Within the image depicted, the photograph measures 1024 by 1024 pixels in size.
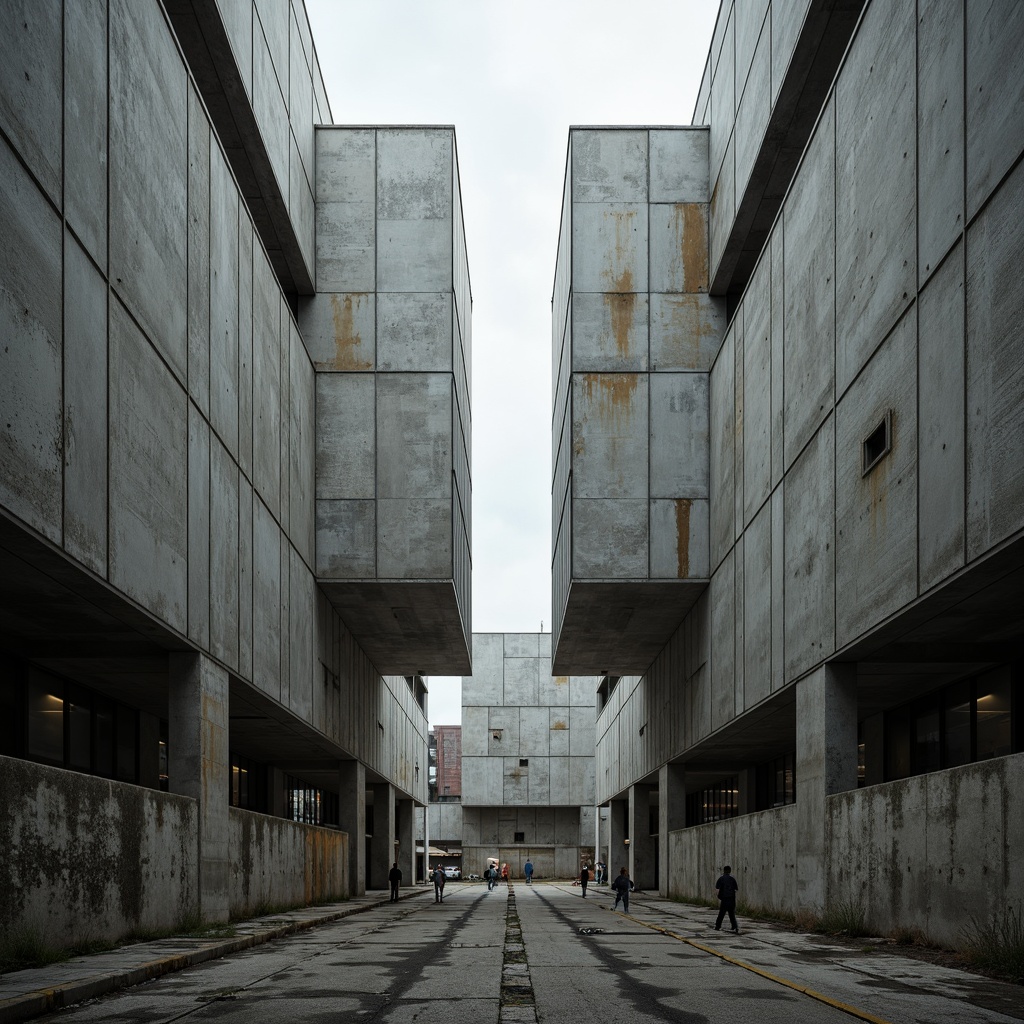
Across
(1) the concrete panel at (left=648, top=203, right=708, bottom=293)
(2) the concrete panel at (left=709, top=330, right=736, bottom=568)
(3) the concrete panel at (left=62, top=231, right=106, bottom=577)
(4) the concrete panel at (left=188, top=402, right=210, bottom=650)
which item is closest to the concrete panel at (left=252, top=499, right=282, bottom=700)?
(4) the concrete panel at (left=188, top=402, right=210, bottom=650)

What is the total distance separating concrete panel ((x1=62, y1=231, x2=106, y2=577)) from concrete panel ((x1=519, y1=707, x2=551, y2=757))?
73785 mm

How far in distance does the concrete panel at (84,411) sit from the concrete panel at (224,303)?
601 centimetres

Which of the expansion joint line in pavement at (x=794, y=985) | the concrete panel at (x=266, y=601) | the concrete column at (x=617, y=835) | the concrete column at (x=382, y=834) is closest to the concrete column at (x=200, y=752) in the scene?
the concrete panel at (x=266, y=601)

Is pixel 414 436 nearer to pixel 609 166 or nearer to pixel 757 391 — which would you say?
pixel 609 166

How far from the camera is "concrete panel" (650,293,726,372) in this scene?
112 feet

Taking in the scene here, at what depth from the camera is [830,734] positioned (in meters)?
21.3

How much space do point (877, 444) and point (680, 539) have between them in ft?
49.5

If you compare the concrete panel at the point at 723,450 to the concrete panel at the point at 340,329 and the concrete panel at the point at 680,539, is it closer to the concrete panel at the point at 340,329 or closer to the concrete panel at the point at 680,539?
the concrete panel at the point at 680,539

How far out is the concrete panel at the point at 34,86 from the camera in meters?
13.0

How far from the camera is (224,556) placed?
74.8 feet

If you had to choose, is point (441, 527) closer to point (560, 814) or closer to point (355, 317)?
point (355, 317)

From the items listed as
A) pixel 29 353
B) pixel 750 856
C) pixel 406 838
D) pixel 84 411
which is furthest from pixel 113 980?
pixel 406 838

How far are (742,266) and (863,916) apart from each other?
19347 mm

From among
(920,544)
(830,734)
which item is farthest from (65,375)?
(830,734)
